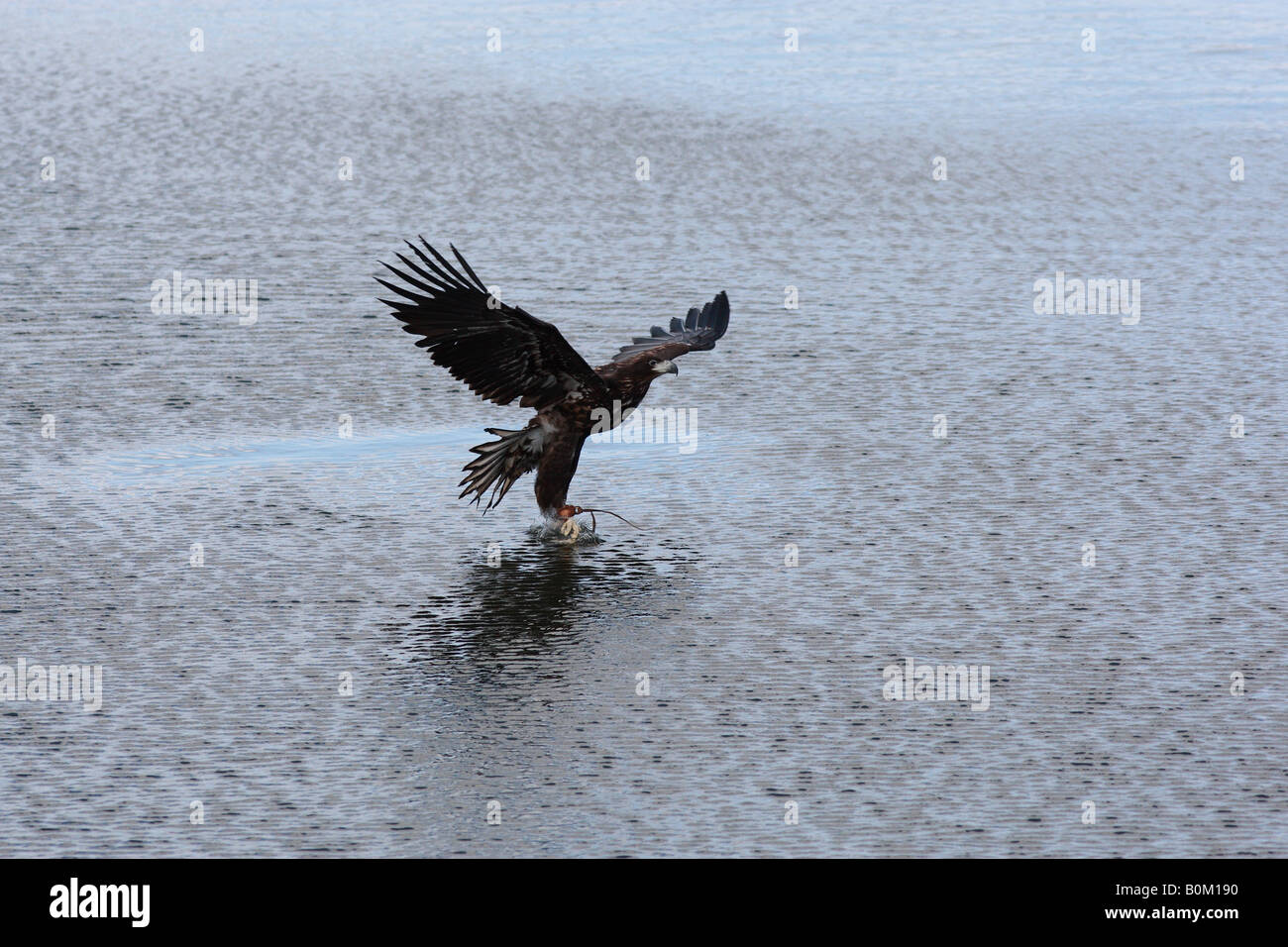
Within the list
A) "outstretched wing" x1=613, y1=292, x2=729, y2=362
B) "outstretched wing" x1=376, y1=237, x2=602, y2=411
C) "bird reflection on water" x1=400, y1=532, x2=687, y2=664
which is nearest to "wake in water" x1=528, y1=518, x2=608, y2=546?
"bird reflection on water" x1=400, y1=532, x2=687, y2=664

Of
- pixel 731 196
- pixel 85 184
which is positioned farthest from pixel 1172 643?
pixel 85 184

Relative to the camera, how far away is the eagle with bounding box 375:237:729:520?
8164 millimetres

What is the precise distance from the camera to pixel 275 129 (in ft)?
52.0

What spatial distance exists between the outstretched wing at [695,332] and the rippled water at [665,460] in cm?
59

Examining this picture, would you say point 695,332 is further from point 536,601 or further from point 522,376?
point 536,601

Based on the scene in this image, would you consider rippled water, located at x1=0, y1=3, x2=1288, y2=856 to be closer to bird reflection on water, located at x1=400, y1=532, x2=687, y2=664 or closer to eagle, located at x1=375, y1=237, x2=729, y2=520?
bird reflection on water, located at x1=400, y1=532, x2=687, y2=664

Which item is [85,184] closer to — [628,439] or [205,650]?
[628,439]

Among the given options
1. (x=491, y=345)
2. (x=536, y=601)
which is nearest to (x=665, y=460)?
(x=491, y=345)

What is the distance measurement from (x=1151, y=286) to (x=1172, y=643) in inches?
226

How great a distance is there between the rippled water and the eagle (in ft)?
0.97

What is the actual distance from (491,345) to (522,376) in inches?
9.0

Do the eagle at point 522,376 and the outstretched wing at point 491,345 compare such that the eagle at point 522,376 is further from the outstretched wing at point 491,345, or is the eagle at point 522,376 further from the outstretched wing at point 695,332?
the outstretched wing at point 695,332

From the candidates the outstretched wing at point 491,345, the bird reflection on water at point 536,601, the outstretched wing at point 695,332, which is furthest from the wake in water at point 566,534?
the outstretched wing at point 695,332

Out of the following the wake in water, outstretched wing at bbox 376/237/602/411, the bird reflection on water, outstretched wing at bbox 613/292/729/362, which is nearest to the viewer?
the bird reflection on water
